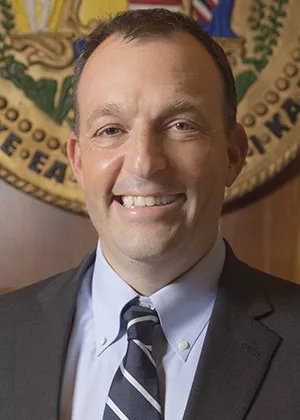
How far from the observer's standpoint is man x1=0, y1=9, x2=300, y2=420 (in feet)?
2.73

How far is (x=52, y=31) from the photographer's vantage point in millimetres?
1311

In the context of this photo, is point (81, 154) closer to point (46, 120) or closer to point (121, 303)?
point (121, 303)

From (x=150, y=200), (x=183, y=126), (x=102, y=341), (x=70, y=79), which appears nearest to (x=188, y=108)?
(x=183, y=126)

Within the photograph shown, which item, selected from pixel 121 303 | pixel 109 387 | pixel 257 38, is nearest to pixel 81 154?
pixel 121 303

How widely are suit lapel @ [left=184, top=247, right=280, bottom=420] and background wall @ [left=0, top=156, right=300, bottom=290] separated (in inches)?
17.4

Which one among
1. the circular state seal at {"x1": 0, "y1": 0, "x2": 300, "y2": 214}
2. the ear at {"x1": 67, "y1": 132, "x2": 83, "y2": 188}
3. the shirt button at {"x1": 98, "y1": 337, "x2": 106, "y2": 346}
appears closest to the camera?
the shirt button at {"x1": 98, "y1": 337, "x2": 106, "y2": 346}

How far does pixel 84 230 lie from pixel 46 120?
0.86ft

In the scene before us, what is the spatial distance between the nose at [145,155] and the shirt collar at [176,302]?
0.19m

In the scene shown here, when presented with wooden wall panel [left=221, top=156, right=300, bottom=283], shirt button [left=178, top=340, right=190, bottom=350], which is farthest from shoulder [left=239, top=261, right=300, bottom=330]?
wooden wall panel [left=221, top=156, right=300, bottom=283]

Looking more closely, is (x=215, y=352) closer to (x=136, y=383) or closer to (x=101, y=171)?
(x=136, y=383)

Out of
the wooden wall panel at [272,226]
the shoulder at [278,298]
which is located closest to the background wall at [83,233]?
the wooden wall panel at [272,226]

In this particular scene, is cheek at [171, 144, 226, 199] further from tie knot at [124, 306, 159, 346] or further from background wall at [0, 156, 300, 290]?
background wall at [0, 156, 300, 290]

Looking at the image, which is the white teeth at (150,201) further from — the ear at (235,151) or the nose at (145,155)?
the ear at (235,151)

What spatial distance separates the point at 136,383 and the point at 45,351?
164 mm
